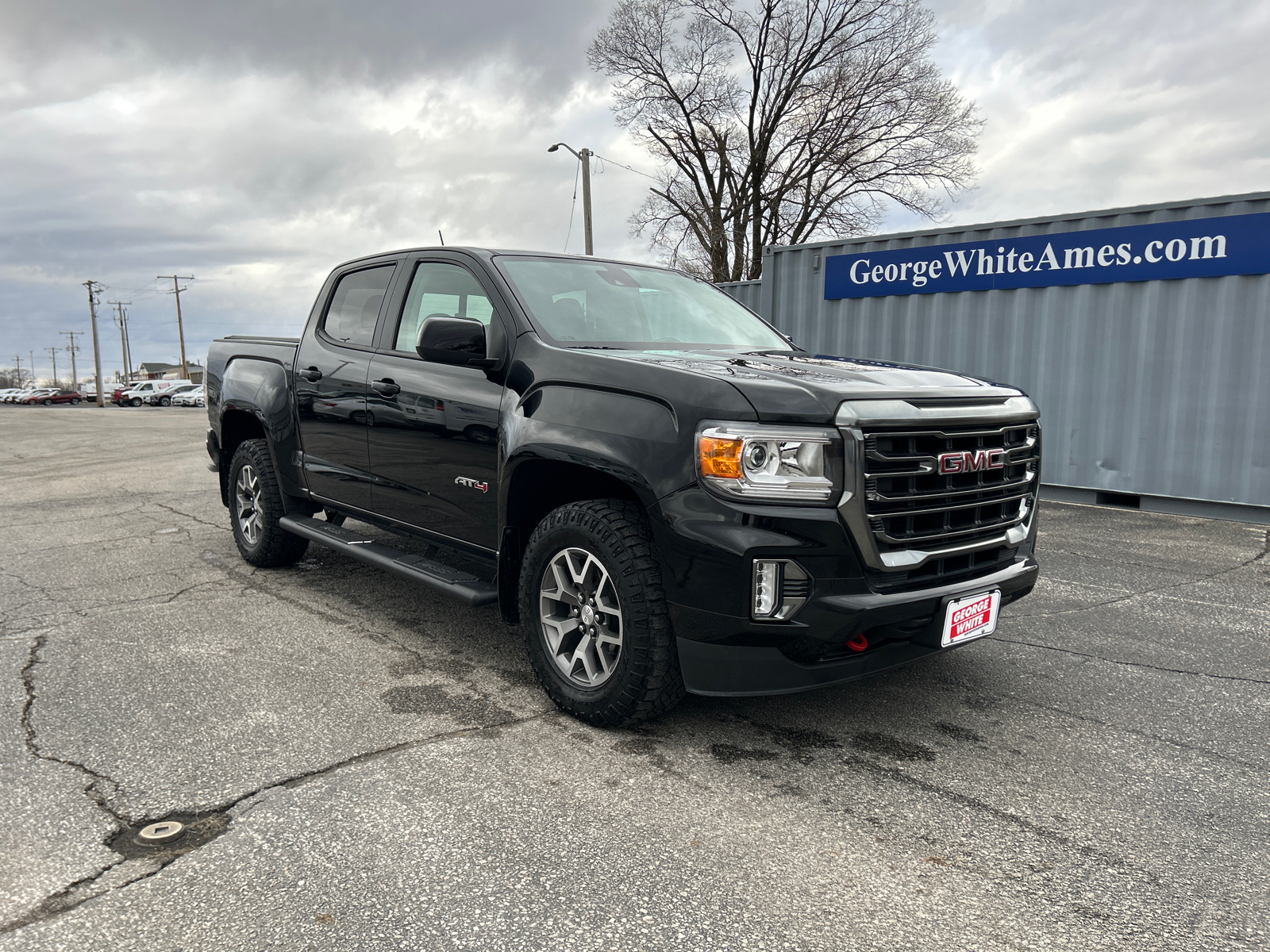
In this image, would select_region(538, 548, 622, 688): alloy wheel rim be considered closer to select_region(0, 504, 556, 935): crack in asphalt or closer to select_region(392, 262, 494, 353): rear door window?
select_region(0, 504, 556, 935): crack in asphalt

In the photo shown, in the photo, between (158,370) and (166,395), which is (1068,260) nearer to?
(166,395)

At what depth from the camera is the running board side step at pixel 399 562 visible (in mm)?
3871

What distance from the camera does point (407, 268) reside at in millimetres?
4730

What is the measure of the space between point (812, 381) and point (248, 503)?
14.3 feet

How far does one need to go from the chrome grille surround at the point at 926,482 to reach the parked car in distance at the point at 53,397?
258ft

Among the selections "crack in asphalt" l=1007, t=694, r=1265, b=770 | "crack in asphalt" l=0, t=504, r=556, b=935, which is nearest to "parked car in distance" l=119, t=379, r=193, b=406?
"crack in asphalt" l=0, t=504, r=556, b=935

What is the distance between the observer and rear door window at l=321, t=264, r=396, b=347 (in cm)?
486

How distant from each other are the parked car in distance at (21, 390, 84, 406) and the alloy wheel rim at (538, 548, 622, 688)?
77.7 meters

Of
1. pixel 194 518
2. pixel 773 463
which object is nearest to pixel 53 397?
pixel 194 518

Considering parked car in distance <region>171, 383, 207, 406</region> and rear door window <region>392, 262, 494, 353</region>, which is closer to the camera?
rear door window <region>392, 262, 494, 353</region>

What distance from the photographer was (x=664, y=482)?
3.02 m

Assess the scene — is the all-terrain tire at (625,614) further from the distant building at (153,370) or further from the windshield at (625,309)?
the distant building at (153,370)

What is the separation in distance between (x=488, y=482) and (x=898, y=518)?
173 cm

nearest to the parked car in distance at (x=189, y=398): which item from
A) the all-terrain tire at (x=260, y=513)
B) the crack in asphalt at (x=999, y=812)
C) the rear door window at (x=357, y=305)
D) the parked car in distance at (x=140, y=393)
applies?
the parked car in distance at (x=140, y=393)
